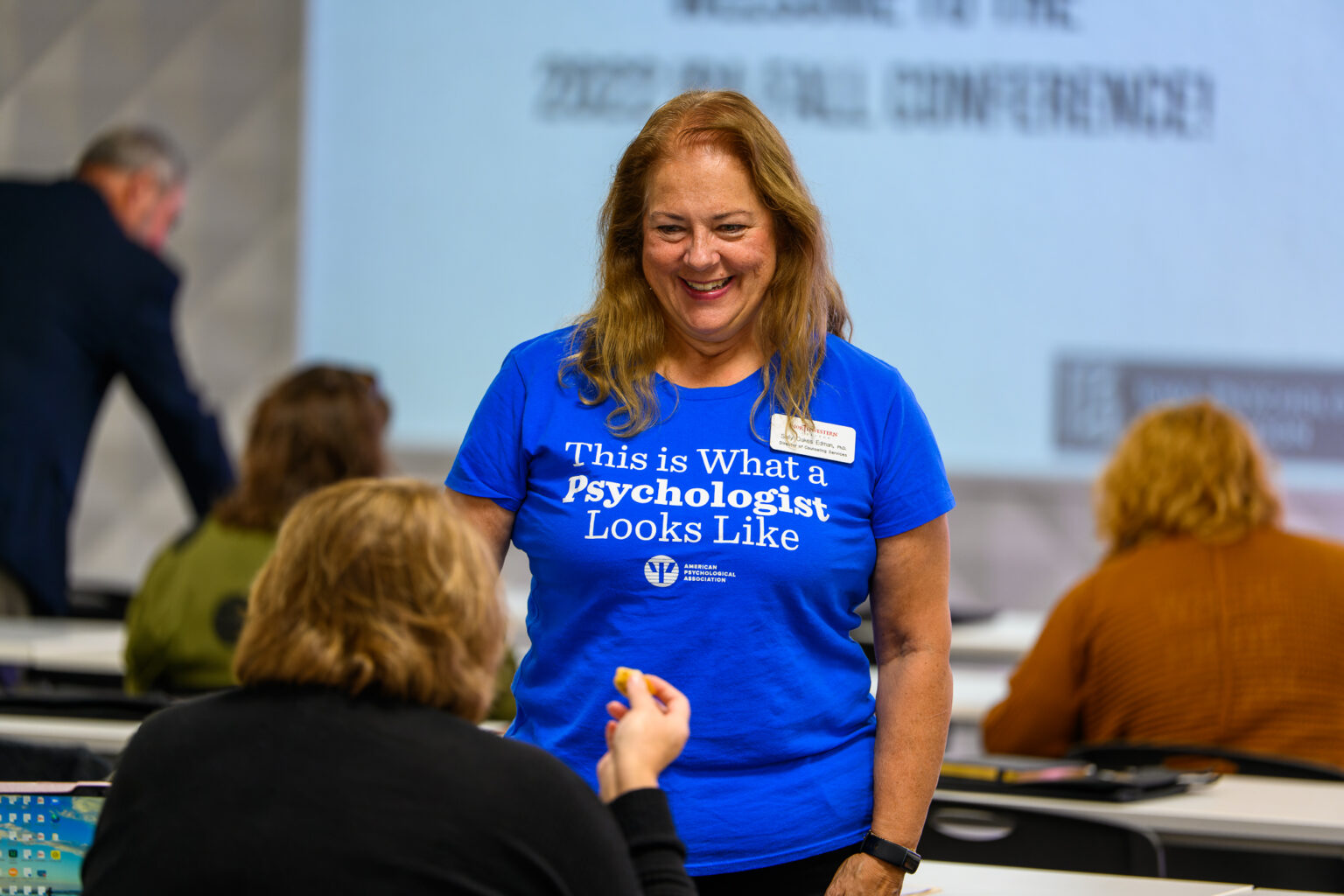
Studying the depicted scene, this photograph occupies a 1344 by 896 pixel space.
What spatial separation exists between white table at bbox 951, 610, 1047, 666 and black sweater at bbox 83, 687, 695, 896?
2.14 m

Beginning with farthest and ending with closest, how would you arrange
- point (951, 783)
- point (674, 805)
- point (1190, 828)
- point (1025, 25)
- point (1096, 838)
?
point (1025, 25), point (951, 783), point (1190, 828), point (1096, 838), point (674, 805)

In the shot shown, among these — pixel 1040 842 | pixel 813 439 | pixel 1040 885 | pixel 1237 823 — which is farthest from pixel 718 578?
pixel 1237 823

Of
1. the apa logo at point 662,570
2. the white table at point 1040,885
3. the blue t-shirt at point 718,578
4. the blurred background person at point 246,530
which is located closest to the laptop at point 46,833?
the blue t-shirt at point 718,578

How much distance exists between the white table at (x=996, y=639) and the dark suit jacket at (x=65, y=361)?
6.06 ft

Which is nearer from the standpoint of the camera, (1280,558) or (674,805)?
(674,805)

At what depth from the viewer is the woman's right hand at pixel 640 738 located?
1237mm

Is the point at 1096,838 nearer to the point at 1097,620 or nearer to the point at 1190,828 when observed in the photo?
the point at 1190,828

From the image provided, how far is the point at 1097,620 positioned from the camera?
2508 millimetres

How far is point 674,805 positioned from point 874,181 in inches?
124

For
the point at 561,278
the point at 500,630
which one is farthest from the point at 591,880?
the point at 561,278

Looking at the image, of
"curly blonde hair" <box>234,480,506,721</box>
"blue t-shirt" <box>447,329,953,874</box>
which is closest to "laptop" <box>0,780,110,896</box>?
"curly blonde hair" <box>234,480,506,721</box>

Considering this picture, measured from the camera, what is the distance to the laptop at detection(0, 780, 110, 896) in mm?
1313

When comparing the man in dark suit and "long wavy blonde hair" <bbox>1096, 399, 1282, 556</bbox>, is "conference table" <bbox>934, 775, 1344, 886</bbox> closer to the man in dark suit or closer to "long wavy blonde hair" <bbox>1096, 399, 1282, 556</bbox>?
"long wavy blonde hair" <bbox>1096, 399, 1282, 556</bbox>

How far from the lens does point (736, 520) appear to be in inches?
54.3
